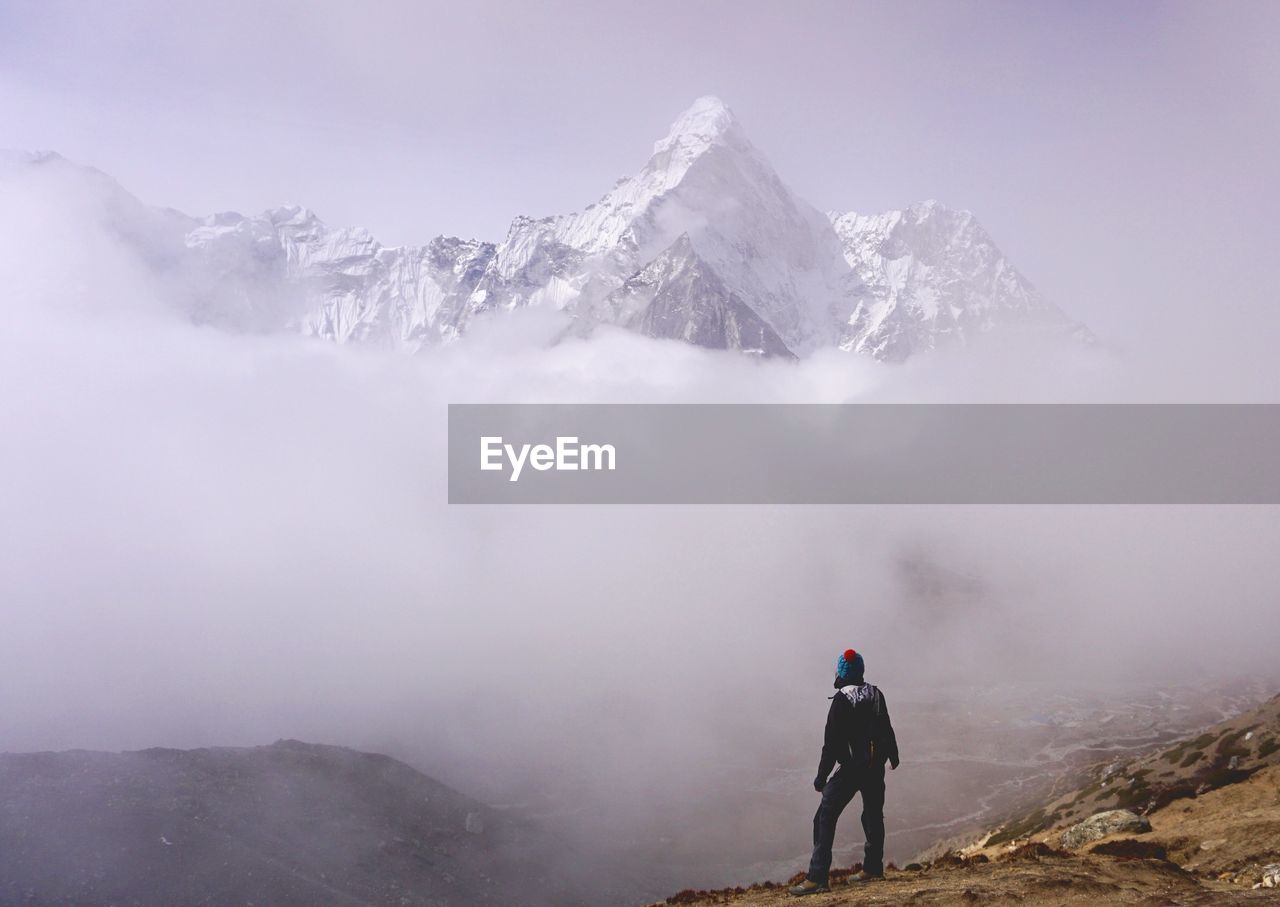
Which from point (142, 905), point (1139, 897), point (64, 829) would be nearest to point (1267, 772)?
point (1139, 897)

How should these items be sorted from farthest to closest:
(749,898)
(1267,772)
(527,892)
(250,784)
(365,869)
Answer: (250,784)
(527,892)
(365,869)
(1267,772)
(749,898)

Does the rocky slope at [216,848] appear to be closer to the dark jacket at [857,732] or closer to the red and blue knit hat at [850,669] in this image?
the dark jacket at [857,732]

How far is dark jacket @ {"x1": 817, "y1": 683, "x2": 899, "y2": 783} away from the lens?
2141 cm

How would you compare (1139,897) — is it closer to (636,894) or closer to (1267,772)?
(1267,772)

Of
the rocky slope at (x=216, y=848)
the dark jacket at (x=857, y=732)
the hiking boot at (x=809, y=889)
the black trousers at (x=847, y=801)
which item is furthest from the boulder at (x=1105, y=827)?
the rocky slope at (x=216, y=848)

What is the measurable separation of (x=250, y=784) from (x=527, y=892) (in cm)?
6661

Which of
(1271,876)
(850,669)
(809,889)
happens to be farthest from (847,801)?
(1271,876)

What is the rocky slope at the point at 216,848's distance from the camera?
455 feet

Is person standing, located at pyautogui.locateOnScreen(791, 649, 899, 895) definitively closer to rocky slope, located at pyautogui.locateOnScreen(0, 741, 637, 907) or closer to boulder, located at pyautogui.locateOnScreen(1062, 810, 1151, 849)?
boulder, located at pyautogui.locateOnScreen(1062, 810, 1151, 849)

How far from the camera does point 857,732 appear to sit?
845 inches

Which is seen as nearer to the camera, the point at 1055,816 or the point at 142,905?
the point at 1055,816

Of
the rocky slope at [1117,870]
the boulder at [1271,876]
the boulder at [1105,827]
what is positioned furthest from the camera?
the boulder at [1105,827]

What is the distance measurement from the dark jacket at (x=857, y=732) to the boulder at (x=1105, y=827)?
60.1ft

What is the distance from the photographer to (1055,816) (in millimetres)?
112438
